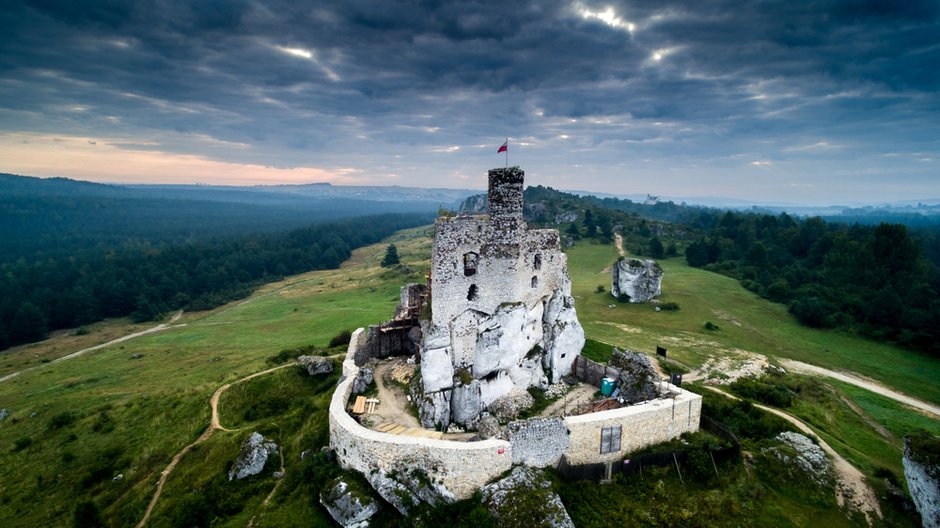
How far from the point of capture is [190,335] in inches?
2830

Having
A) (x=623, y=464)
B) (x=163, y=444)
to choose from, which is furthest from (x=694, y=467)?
(x=163, y=444)

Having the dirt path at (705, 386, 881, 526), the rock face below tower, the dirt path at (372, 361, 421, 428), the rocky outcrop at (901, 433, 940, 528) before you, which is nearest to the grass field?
the dirt path at (705, 386, 881, 526)

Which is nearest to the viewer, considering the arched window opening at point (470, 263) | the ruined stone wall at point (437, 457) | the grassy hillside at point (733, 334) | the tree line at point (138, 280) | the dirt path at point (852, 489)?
the ruined stone wall at point (437, 457)

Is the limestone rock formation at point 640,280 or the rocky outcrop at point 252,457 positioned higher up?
the limestone rock formation at point 640,280

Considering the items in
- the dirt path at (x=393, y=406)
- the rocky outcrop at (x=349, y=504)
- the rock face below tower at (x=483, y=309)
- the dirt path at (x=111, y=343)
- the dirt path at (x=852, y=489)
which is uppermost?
the rock face below tower at (x=483, y=309)

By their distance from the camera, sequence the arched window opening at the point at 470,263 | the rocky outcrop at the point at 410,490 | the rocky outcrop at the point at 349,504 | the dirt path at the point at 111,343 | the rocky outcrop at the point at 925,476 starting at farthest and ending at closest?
the dirt path at the point at 111,343
the arched window opening at the point at 470,263
the rocky outcrop at the point at 349,504
the rocky outcrop at the point at 410,490
the rocky outcrop at the point at 925,476

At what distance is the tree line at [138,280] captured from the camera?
86875 millimetres

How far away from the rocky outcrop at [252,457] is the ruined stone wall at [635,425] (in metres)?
18.4

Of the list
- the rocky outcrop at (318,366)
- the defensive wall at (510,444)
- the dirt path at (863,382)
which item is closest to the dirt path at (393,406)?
the defensive wall at (510,444)

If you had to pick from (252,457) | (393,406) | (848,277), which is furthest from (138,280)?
(848,277)

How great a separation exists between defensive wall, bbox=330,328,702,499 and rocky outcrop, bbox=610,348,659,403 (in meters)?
2.27

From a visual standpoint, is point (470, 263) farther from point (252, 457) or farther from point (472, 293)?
point (252, 457)

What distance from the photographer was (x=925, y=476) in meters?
19.8

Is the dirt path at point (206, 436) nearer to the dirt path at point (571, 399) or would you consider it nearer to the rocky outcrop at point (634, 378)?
the dirt path at point (571, 399)
